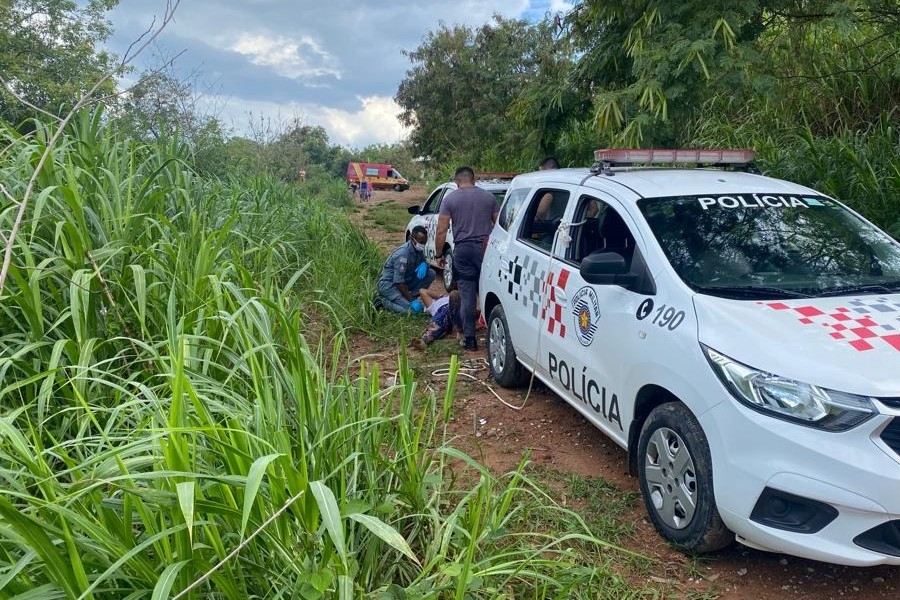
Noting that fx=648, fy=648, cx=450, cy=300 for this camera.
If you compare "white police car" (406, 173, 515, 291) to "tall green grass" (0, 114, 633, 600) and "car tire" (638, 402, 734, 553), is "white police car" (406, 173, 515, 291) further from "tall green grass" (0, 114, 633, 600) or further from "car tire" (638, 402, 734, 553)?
"car tire" (638, 402, 734, 553)

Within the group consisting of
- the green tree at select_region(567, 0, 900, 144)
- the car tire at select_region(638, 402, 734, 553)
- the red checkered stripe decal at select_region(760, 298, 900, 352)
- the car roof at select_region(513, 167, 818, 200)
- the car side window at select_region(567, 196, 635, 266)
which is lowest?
the car tire at select_region(638, 402, 734, 553)

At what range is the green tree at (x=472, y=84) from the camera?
61.7 ft

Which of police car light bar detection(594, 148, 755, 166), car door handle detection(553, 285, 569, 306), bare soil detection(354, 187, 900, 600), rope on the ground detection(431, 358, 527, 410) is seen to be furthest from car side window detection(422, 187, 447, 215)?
car door handle detection(553, 285, 569, 306)

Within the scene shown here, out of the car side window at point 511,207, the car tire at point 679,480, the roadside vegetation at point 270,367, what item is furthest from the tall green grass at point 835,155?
the car tire at point 679,480

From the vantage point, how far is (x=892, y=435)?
2.30 m

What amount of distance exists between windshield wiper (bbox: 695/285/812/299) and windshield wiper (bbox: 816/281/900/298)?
0.40 feet

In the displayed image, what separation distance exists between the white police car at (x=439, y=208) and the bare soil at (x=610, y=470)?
2.17m

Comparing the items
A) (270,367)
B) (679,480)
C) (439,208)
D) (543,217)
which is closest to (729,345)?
(679,480)

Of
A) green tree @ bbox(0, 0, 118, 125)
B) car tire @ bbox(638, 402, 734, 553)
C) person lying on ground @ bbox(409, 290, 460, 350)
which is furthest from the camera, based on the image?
green tree @ bbox(0, 0, 118, 125)

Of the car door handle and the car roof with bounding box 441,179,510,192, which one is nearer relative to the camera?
the car door handle

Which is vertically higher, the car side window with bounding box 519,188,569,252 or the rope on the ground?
the car side window with bounding box 519,188,569,252

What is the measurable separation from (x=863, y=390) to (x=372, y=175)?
32.7 meters

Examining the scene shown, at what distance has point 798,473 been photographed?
92.7 inches

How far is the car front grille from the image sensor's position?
2.29 meters
